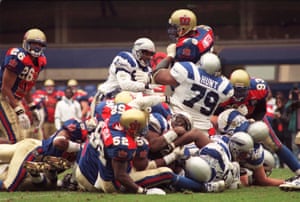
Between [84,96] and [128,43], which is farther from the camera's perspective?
[128,43]

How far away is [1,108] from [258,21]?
16.9 metres

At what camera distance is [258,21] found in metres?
26.3

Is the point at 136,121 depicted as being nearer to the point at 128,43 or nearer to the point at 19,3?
the point at 128,43

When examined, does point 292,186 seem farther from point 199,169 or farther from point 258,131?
point 199,169

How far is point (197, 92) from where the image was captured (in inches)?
365

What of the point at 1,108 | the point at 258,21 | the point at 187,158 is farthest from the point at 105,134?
the point at 258,21

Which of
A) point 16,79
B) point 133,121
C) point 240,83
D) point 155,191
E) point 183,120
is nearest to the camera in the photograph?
point 133,121

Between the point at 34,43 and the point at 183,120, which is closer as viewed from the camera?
the point at 183,120

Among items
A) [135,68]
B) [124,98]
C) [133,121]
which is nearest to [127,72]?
[135,68]

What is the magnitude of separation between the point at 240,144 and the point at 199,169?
2.43 feet

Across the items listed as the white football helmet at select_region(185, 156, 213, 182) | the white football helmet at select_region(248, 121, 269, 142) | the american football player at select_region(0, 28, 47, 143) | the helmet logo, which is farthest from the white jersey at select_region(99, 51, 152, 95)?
the white football helmet at select_region(185, 156, 213, 182)

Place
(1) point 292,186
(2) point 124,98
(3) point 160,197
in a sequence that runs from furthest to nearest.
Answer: (1) point 292,186
(2) point 124,98
(3) point 160,197

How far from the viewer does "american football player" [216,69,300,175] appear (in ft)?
31.6

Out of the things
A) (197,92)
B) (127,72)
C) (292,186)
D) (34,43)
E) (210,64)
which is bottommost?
(292,186)
